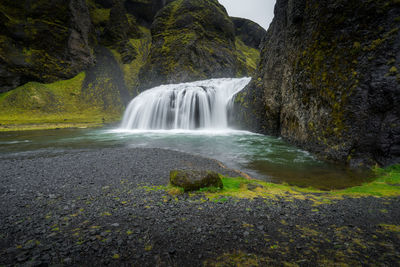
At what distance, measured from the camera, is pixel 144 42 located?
63031mm

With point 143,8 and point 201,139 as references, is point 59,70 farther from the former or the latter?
point 143,8

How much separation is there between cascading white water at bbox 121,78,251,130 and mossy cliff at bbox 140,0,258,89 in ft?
44.8

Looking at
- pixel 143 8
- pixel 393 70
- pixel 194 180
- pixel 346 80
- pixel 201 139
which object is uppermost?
pixel 143 8

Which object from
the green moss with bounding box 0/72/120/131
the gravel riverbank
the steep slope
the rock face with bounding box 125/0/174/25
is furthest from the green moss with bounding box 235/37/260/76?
the gravel riverbank

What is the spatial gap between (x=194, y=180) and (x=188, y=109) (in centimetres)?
1915

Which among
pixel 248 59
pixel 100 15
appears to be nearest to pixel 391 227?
pixel 248 59

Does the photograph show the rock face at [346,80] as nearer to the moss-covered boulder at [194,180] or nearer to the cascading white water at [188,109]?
the moss-covered boulder at [194,180]

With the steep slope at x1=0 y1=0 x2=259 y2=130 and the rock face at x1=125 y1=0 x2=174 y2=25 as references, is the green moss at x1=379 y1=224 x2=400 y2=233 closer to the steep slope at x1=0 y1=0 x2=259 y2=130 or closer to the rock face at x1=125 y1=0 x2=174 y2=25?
the steep slope at x1=0 y1=0 x2=259 y2=130

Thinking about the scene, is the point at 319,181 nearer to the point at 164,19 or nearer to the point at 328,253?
the point at 328,253

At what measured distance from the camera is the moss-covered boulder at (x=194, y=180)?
4301 mm

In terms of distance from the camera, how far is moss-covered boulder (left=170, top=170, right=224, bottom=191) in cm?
430

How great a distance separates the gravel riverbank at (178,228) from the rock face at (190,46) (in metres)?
34.9

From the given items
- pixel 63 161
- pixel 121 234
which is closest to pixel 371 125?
pixel 121 234

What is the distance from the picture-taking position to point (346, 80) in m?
7.72
